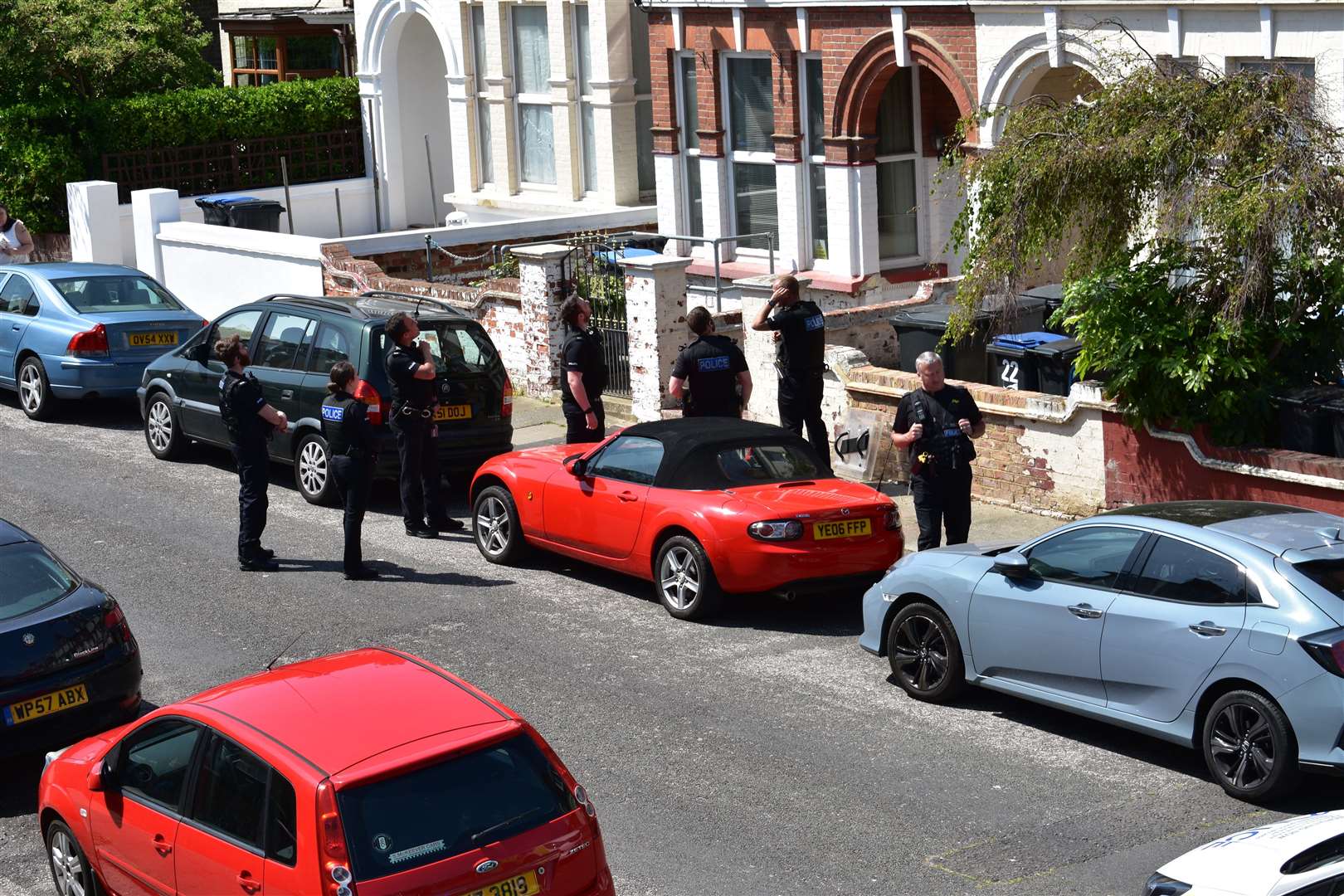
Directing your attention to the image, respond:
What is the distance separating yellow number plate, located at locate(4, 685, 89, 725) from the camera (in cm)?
956

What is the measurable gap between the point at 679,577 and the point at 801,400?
3.13 meters

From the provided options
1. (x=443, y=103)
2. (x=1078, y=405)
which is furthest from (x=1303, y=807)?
(x=443, y=103)

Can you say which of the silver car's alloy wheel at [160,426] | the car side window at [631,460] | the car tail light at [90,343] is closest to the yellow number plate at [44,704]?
the car side window at [631,460]

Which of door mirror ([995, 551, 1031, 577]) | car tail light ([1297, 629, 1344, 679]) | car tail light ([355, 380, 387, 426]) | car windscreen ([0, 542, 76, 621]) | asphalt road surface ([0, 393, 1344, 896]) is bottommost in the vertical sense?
asphalt road surface ([0, 393, 1344, 896])

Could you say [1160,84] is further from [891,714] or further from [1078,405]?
[891,714]

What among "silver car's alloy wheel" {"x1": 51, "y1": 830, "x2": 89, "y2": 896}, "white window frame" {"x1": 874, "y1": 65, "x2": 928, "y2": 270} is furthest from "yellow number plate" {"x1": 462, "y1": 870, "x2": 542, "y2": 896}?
"white window frame" {"x1": 874, "y1": 65, "x2": 928, "y2": 270}

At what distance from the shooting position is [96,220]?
85.3ft

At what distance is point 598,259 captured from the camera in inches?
756

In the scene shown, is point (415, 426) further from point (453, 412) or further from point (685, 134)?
point (685, 134)

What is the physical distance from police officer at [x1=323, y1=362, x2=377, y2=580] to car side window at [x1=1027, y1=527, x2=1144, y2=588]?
544 centimetres

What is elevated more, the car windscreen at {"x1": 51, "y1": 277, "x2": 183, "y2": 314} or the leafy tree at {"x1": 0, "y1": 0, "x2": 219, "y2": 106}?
the leafy tree at {"x1": 0, "y1": 0, "x2": 219, "y2": 106}

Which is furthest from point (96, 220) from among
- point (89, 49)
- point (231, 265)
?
point (89, 49)

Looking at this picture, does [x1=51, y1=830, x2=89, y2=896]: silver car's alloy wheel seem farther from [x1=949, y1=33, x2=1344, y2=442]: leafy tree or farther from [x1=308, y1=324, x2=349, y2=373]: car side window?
[x1=949, y1=33, x2=1344, y2=442]: leafy tree

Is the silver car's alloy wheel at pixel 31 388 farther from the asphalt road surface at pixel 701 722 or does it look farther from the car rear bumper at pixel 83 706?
the car rear bumper at pixel 83 706
